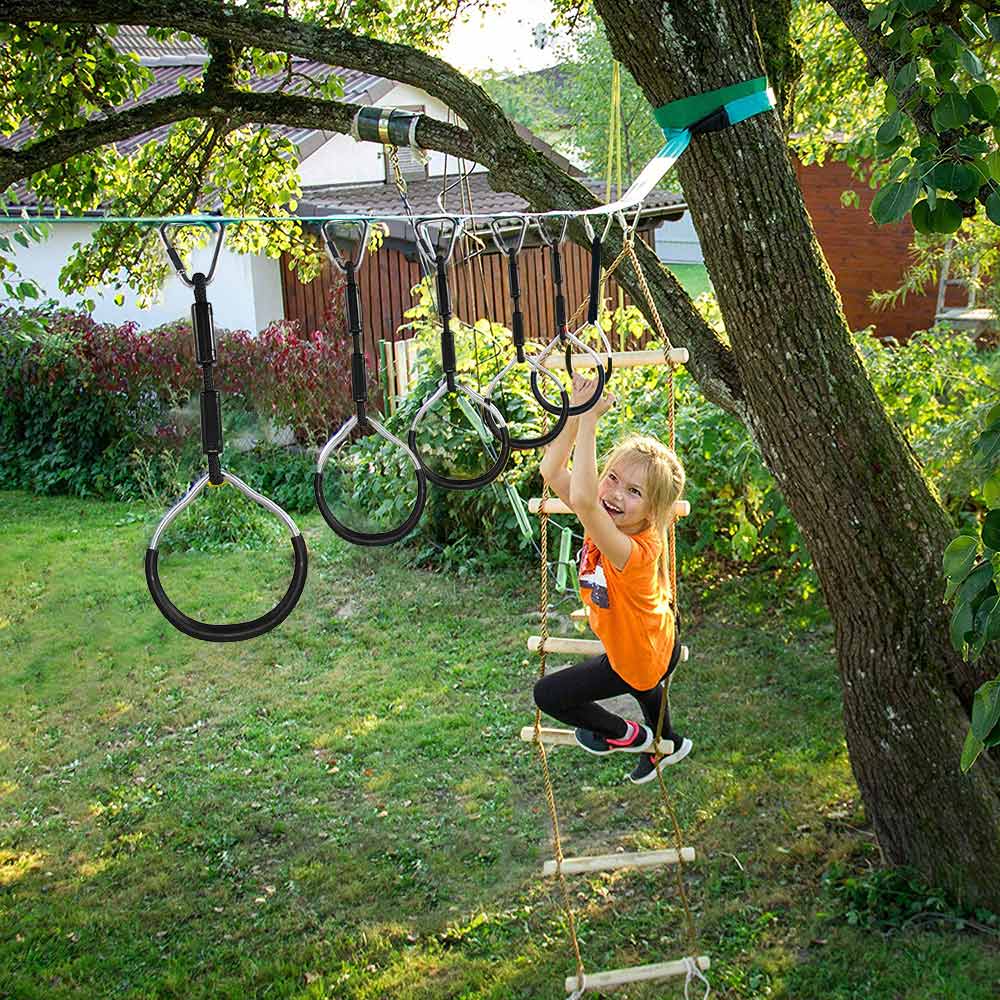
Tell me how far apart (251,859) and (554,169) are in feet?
9.44

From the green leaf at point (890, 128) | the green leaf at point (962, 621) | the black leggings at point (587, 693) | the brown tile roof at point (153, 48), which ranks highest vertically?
the brown tile roof at point (153, 48)

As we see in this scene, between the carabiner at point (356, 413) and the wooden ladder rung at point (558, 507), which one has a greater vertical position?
the carabiner at point (356, 413)

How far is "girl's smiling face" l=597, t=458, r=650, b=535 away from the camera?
3668mm

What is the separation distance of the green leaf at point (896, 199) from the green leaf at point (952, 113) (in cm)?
17

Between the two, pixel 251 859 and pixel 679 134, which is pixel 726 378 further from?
pixel 251 859

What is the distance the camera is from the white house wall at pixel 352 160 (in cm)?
1425

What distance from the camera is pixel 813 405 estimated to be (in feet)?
12.6

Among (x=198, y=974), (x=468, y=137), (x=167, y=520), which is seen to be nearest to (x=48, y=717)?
(x=198, y=974)

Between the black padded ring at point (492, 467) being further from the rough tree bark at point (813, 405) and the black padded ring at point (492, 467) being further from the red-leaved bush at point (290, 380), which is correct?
the red-leaved bush at point (290, 380)

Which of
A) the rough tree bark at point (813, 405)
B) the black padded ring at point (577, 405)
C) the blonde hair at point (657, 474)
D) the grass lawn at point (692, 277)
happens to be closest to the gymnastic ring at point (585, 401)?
the black padded ring at point (577, 405)

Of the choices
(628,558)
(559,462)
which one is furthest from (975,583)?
(559,462)

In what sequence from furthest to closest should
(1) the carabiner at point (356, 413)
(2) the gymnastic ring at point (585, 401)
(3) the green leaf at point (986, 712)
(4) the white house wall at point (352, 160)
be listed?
(4) the white house wall at point (352, 160) < (2) the gymnastic ring at point (585, 401) < (1) the carabiner at point (356, 413) < (3) the green leaf at point (986, 712)

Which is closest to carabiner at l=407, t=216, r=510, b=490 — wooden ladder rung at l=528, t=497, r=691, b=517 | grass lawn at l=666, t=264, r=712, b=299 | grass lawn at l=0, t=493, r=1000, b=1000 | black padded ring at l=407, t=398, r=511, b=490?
black padded ring at l=407, t=398, r=511, b=490

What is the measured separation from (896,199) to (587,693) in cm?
225
